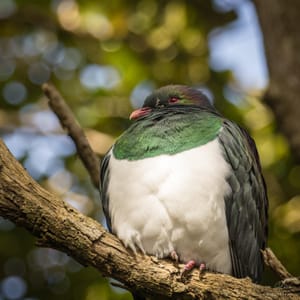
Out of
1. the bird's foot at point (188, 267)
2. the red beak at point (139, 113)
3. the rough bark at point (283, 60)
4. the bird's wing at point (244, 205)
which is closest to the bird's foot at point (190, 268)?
the bird's foot at point (188, 267)

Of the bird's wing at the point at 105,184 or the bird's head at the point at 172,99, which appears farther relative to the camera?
the bird's head at the point at 172,99

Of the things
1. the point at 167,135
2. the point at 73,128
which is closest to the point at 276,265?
the point at 167,135

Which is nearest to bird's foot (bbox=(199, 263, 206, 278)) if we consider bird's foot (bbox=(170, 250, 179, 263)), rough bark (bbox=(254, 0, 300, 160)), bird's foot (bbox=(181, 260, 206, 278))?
bird's foot (bbox=(181, 260, 206, 278))

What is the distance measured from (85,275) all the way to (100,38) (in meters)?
1.91

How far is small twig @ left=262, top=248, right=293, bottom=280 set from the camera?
3263 millimetres

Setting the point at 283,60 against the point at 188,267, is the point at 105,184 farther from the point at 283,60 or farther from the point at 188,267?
the point at 283,60

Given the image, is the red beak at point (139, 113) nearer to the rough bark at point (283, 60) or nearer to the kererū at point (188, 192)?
the kererū at point (188, 192)

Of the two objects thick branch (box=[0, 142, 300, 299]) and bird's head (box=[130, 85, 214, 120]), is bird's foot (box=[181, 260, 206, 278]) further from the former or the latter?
bird's head (box=[130, 85, 214, 120])

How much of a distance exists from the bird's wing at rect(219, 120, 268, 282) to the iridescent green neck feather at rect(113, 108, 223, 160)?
0.28 ft

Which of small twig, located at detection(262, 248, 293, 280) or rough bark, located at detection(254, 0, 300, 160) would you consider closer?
small twig, located at detection(262, 248, 293, 280)

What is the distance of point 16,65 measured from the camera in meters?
5.89

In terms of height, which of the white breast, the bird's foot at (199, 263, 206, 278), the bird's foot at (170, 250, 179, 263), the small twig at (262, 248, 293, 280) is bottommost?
the small twig at (262, 248, 293, 280)

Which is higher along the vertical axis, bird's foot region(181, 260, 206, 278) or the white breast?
the white breast

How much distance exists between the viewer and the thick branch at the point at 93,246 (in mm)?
2709
